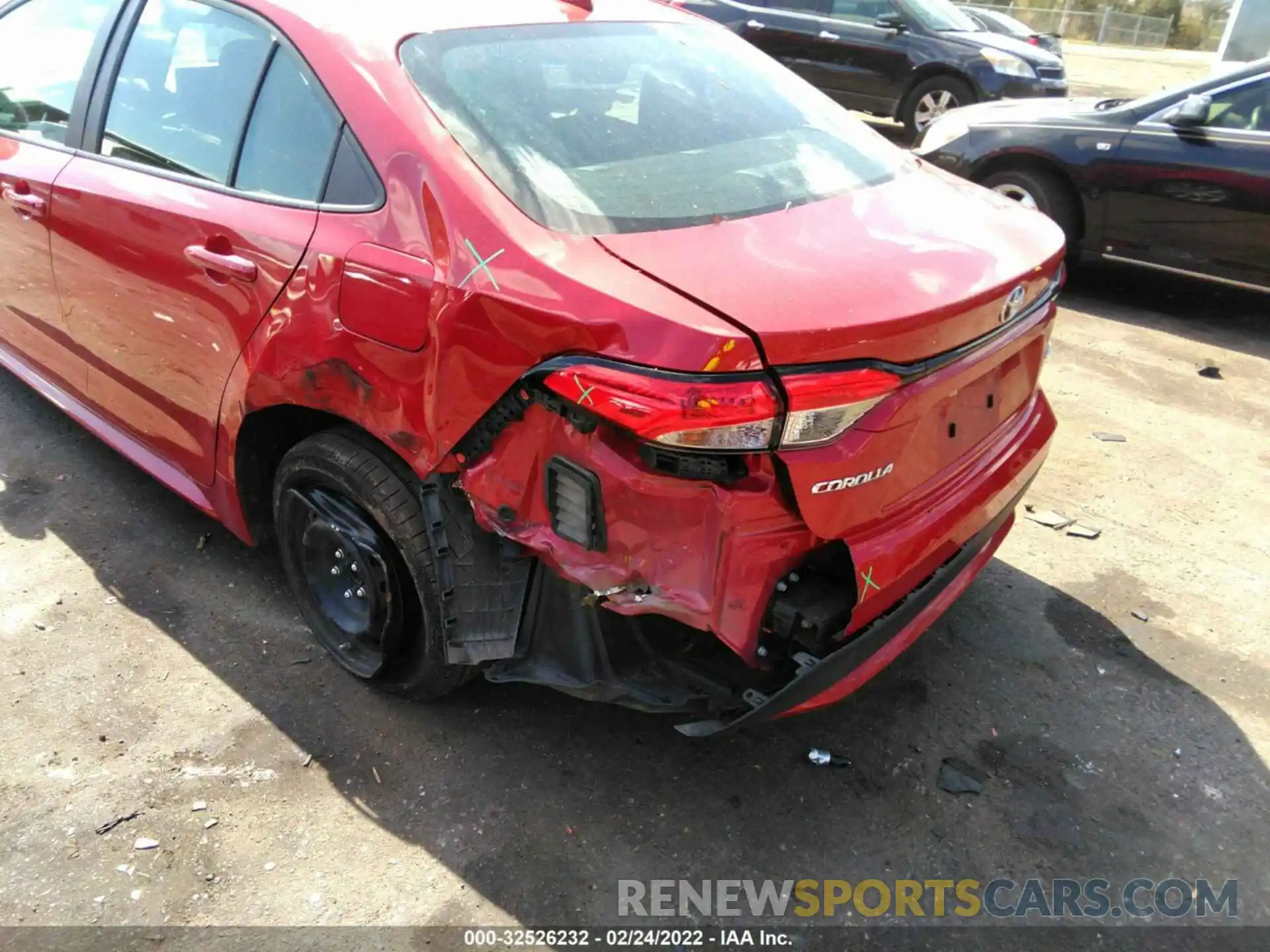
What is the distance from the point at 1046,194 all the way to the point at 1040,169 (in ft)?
0.58

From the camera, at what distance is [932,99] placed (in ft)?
31.2

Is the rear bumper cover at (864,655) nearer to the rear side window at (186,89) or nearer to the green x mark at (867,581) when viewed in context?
the green x mark at (867,581)

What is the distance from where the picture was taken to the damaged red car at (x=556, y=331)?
1861 millimetres

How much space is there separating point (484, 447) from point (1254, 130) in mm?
5431

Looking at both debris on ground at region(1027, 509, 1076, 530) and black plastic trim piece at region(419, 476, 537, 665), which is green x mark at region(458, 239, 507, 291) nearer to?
black plastic trim piece at region(419, 476, 537, 665)

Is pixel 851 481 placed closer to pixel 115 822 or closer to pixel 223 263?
pixel 223 263

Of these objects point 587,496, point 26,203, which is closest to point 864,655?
point 587,496

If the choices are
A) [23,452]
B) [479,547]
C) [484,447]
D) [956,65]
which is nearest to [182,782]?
[479,547]

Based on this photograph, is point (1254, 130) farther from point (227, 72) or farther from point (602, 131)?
point (227, 72)

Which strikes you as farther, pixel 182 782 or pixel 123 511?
pixel 123 511

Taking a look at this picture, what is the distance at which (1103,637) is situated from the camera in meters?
3.10

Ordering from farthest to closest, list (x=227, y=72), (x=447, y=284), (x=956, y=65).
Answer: (x=956, y=65)
(x=227, y=72)
(x=447, y=284)

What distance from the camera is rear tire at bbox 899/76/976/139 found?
9.33 meters

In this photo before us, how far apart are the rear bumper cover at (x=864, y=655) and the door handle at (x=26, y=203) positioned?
2600 millimetres
